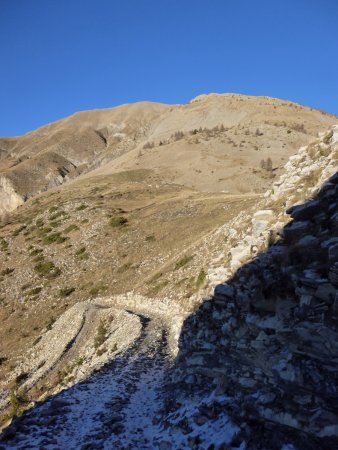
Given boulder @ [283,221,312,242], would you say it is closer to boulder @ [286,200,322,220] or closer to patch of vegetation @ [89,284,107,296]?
boulder @ [286,200,322,220]

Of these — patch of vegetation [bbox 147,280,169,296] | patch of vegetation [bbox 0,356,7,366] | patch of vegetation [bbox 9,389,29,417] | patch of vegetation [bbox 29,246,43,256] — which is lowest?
patch of vegetation [bbox 0,356,7,366]

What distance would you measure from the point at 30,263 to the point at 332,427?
44.6m

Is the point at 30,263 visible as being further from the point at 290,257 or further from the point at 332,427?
the point at 332,427

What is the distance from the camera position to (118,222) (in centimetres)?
5119

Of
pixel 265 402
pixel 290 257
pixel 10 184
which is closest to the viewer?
pixel 265 402

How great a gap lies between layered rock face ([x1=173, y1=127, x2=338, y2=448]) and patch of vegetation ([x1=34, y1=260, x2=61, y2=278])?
3167cm

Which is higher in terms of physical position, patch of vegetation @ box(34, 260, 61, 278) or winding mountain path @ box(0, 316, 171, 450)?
patch of vegetation @ box(34, 260, 61, 278)

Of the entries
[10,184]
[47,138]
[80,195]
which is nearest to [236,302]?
[80,195]

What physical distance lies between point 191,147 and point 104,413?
81.3 meters

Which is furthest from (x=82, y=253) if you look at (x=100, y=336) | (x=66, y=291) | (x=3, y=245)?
(x=100, y=336)

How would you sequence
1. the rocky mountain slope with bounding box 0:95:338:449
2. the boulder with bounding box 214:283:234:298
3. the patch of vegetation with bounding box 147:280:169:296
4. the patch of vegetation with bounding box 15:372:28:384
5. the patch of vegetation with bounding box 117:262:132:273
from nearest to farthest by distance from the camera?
the rocky mountain slope with bounding box 0:95:338:449 → the boulder with bounding box 214:283:234:298 → the patch of vegetation with bounding box 15:372:28:384 → the patch of vegetation with bounding box 147:280:169:296 → the patch of vegetation with bounding box 117:262:132:273

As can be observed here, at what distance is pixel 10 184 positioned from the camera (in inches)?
5359

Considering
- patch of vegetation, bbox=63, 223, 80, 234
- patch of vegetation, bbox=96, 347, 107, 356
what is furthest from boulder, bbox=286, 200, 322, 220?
patch of vegetation, bbox=63, 223, 80, 234

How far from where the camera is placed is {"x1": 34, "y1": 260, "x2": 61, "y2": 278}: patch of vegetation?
44750 millimetres
